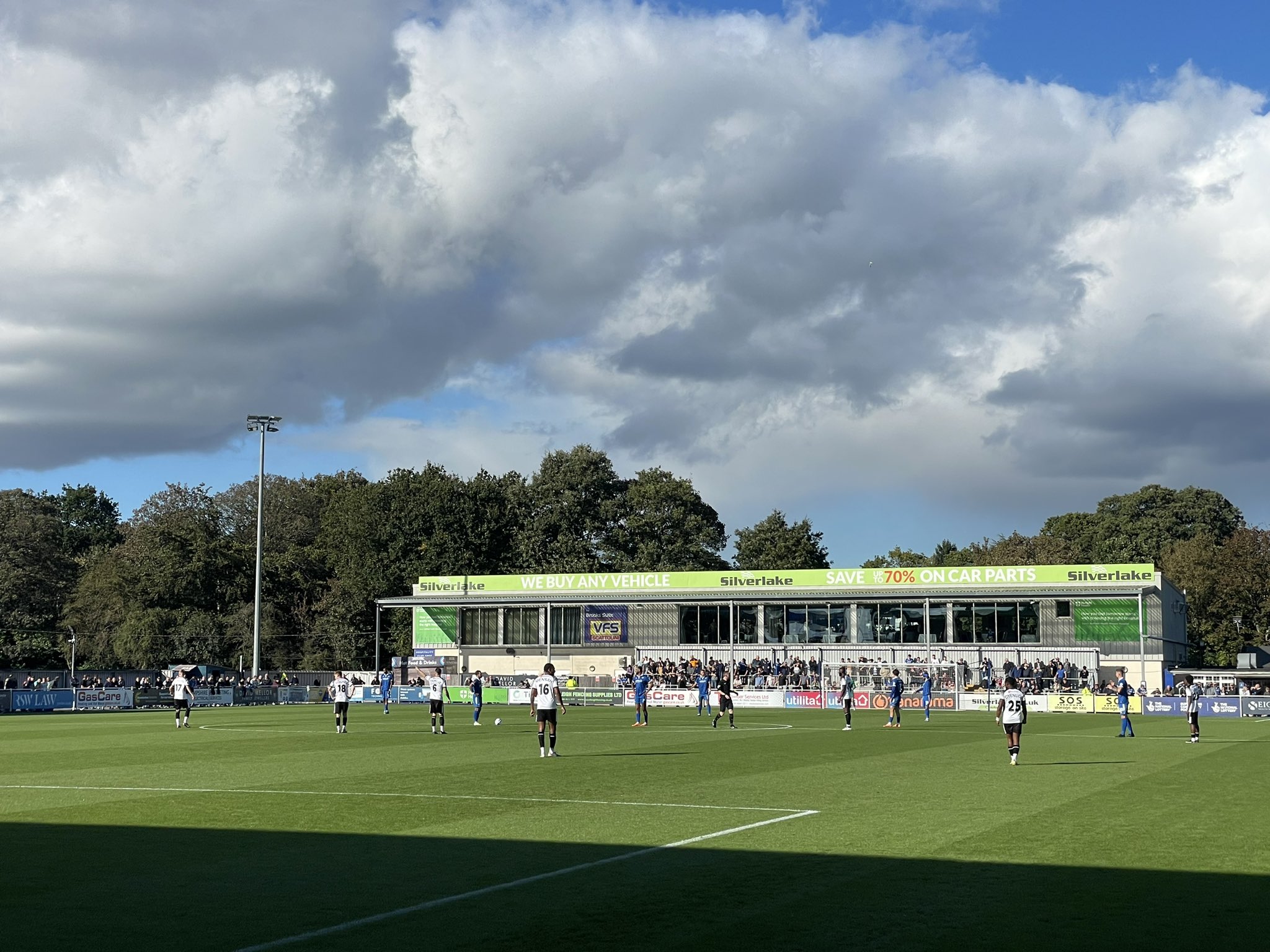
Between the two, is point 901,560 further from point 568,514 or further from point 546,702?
point 546,702

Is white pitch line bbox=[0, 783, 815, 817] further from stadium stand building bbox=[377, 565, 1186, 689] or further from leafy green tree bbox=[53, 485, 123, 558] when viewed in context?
leafy green tree bbox=[53, 485, 123, 558]

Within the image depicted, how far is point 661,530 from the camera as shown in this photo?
113312 millimetres

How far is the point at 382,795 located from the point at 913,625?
232 feet

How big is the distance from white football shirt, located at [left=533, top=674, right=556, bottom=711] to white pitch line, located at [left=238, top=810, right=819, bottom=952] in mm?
12407

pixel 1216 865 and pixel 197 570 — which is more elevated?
pixel 197 570

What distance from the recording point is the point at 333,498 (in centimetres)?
11744

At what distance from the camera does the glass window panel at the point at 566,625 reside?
96.9m

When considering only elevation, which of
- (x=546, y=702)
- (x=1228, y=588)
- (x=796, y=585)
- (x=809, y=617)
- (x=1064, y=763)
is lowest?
(x=1064, y=763)

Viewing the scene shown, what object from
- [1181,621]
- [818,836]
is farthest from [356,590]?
[818,836]

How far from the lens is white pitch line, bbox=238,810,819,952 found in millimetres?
10742

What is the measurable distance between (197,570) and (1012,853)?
321ft

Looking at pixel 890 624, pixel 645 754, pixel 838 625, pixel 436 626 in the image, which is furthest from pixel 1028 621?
pixel 645 754

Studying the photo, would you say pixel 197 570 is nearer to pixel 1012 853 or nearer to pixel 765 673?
pixel 765 673

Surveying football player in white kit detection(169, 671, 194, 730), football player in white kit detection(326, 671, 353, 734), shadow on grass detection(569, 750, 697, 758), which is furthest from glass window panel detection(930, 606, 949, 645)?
shadow on grass detection(569, 750, 697, 758)
